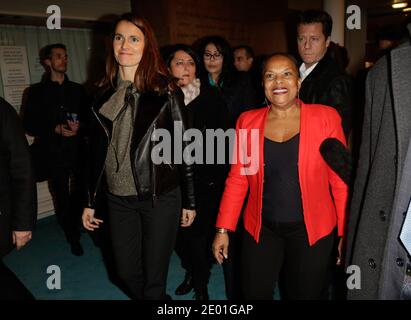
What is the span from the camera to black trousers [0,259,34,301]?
1.71m

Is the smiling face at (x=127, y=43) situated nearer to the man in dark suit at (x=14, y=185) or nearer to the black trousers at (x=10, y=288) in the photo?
the man in dark suit at (x=14, y=185)

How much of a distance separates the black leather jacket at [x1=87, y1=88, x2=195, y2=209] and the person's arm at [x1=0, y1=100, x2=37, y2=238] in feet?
1.22

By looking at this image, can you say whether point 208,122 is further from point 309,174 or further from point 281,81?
point 309,174

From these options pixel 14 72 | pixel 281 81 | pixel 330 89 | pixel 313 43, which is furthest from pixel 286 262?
pixel 14 72

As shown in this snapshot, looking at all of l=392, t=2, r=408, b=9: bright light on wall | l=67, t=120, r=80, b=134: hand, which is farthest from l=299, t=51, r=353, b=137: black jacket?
l=392, t=2, r=408, b=9: bright light on wall

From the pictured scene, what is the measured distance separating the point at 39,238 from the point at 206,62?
9.55 feet

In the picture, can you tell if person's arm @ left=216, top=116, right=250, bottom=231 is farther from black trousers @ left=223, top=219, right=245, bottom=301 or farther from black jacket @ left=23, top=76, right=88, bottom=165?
black jacket @ left=23, top=76, right=88, bottom=165

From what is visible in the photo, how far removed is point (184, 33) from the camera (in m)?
4.98

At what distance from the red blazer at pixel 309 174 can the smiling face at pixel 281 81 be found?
10 cm

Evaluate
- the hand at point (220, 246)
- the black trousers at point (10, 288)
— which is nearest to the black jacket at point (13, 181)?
the black trousers at point (10, 288)

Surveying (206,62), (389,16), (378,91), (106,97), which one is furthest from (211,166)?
(389,16)

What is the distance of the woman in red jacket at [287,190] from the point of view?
5.94 ft

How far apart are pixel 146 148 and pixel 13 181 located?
2.49ft

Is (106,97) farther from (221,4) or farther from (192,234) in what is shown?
(221,4)
